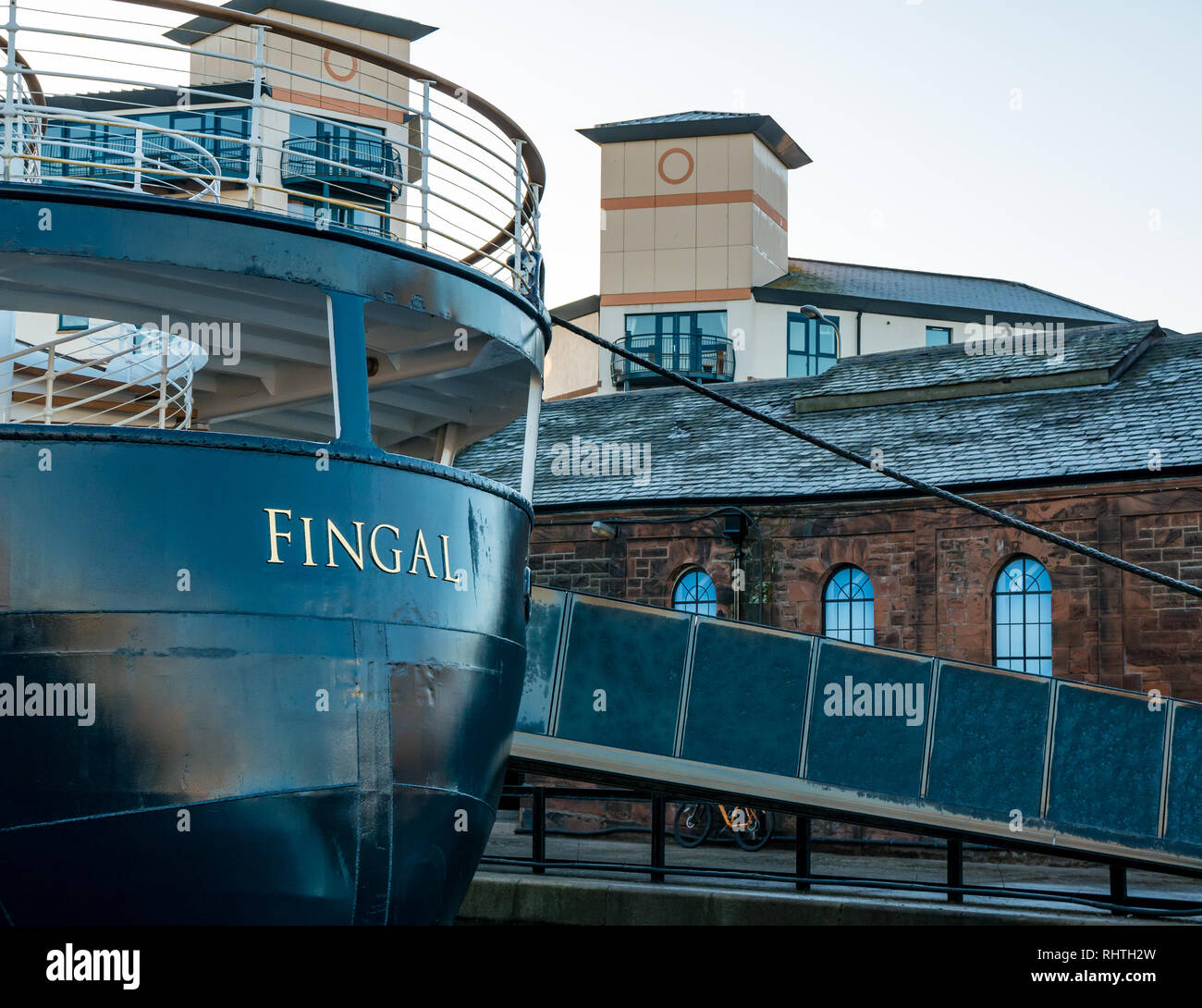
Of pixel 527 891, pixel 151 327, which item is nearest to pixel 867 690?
pixel 527 891

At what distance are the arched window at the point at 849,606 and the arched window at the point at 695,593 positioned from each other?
174cm

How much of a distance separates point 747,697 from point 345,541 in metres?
5.80

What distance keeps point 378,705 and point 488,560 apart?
4.22 ft

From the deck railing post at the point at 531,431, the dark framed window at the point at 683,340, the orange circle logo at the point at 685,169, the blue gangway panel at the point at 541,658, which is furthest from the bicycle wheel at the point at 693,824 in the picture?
the orange circle logo at the point at 685,169

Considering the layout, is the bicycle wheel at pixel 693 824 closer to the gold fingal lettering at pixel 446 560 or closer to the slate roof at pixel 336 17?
the gold fingal lettering at pixel 446 560

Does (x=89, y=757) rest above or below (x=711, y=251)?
below

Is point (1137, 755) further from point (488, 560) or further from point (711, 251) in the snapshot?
point (711, 251)

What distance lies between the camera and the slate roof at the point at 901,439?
19.8 metres

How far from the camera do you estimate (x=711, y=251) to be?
1845 inches

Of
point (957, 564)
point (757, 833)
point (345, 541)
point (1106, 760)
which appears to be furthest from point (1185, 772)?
point (957, 564)

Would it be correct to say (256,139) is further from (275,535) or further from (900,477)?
(900,477)

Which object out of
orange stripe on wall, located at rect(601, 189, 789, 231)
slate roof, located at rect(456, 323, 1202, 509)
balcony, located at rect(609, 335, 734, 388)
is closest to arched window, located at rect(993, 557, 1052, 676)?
slate roof, located at rect(456, 323, 1202, 509)
